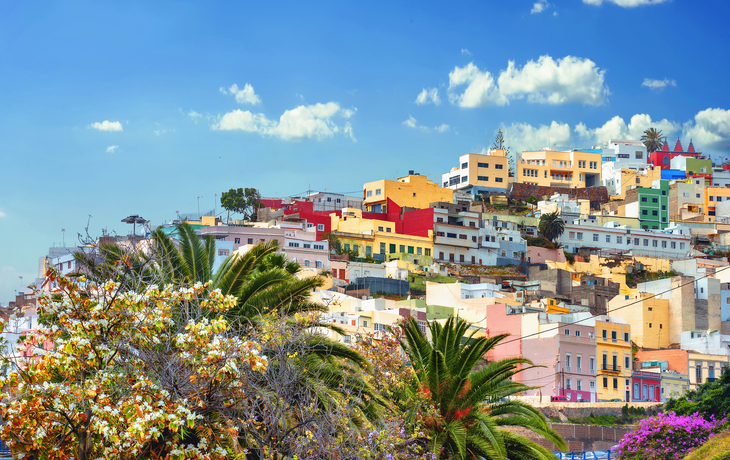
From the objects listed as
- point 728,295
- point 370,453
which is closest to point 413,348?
point 370,453

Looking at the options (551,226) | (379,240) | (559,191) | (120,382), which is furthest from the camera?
(559,191)

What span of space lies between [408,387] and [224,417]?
873 centimetres

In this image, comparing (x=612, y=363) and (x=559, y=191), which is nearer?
(x=612, y=363)

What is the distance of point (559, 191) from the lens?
100 meters

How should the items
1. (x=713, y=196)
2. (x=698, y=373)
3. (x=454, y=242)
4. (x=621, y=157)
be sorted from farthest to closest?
(x=621, y=157) → (x=713, y=196) → (x=454, y=242) → (x=698, y=373)

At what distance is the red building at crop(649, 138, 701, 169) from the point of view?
387ft

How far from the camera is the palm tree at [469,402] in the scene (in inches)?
764

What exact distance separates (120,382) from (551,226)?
258ft

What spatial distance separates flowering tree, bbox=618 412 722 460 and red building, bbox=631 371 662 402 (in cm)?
2533

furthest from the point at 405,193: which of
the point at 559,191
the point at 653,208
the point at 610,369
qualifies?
the point at 610,369

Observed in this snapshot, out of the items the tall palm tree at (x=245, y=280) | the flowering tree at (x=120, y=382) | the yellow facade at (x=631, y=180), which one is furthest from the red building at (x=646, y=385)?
the yellow facade at (x=631, y=180)

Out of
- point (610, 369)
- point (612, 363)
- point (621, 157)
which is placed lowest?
point (610, 369)

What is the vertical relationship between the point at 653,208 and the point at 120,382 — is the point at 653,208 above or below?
above

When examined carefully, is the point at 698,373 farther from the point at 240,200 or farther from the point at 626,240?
the point at 240,200
